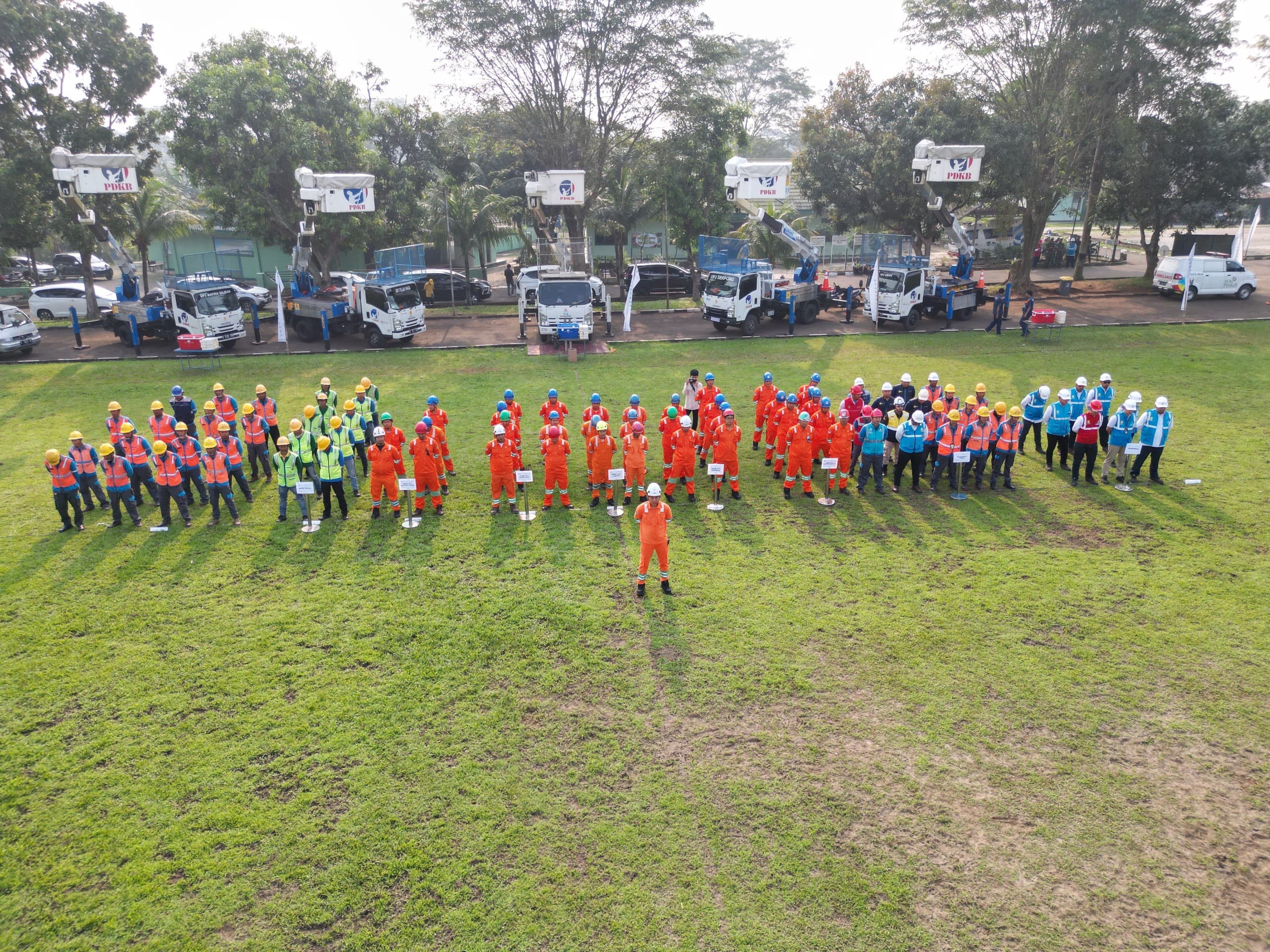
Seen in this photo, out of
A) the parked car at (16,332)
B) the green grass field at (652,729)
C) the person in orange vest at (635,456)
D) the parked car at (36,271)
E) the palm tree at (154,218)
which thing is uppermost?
the palm tree at (154,218)

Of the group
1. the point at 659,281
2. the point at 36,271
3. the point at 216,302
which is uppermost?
the point at 36,271

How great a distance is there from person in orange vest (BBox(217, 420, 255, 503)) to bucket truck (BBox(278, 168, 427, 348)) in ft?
43.6

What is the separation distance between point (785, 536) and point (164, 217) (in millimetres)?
33235

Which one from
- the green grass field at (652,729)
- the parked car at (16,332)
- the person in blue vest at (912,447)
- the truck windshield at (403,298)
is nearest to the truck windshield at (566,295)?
the truck windshield at (403,298)

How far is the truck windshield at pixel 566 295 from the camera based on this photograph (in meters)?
26.1

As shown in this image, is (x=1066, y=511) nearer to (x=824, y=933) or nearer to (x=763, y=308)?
(x=824, y=933)

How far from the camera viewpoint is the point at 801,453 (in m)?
13.9

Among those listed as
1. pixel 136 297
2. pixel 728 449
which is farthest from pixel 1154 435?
pixel 136 297

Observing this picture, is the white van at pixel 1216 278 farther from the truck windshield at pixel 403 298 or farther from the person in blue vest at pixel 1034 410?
the truck windshield at pixel 403 298

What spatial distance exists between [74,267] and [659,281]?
3881 centimetres

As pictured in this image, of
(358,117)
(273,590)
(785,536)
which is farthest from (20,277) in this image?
(785,536)

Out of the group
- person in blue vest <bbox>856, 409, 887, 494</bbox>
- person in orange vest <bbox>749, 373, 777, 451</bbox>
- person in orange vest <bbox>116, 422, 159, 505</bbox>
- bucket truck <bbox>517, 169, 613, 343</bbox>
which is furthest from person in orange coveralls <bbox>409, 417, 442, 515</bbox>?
bucket truck <bbox>517, 169, 613, 343</bbox>

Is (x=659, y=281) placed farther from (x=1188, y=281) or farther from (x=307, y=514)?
(x=307, y=514)

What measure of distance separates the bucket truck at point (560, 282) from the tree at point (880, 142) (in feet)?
35.9
